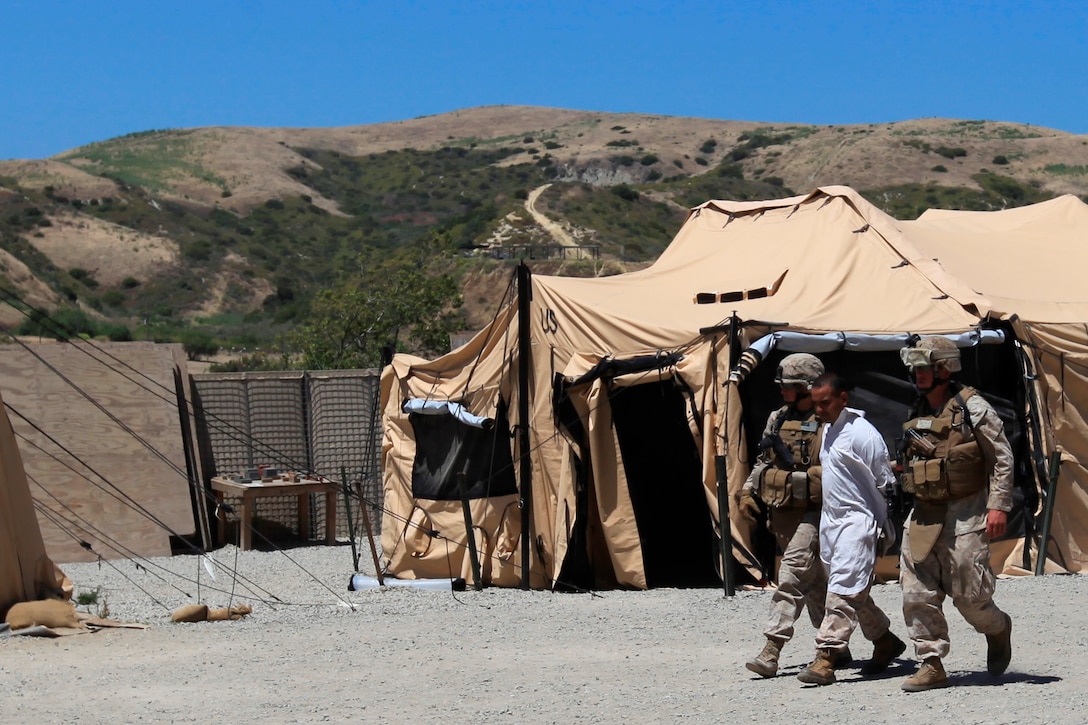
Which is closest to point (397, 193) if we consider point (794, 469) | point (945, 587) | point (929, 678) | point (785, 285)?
point (785, 285)

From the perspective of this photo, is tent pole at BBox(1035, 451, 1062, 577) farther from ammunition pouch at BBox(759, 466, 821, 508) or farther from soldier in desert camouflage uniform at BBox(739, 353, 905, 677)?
ammunition pouch at BBox(759, 466, 821, 508)

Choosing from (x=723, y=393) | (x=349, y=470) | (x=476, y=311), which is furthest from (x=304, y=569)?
(x=476, y=311)

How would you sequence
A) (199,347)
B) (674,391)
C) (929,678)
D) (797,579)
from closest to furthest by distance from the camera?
(929,678), (797,579), (674,391), (199,347)

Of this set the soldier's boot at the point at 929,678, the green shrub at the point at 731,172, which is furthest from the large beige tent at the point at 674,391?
the green shrub at the point at 731,172

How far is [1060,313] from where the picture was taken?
38.2ft

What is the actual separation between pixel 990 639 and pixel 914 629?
491 mm

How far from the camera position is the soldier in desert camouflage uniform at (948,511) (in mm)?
6645

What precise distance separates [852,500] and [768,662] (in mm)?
963

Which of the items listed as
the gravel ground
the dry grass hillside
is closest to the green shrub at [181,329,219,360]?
the gravel ground

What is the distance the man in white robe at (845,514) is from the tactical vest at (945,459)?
0.17m

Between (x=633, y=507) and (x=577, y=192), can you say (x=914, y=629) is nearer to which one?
(x=633, y=507)

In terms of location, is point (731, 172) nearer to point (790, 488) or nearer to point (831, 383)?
point (790, 488)

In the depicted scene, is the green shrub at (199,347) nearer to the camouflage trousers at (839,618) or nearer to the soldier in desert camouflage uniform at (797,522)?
the soldier in desert camouflage uniform at (797,522)

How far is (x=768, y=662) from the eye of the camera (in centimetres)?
715
